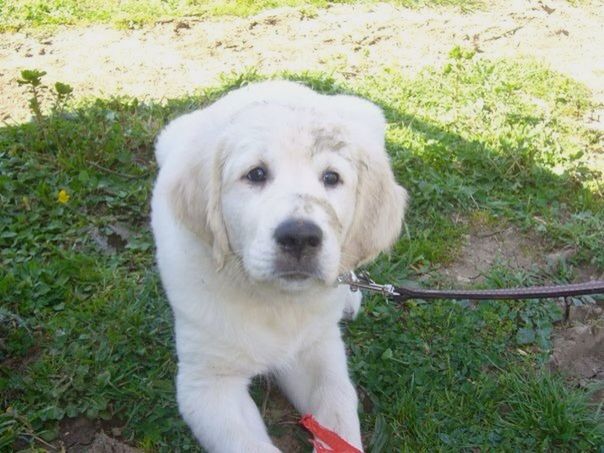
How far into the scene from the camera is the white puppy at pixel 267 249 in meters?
2.24

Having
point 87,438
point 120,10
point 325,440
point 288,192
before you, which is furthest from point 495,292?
point 120,10

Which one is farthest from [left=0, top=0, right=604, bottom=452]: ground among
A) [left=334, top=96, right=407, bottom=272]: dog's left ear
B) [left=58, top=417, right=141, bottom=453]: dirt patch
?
[left=334, top=96, right=407, bottom=272]: dog's left ear

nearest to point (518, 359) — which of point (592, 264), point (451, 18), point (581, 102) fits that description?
point (592, 264)

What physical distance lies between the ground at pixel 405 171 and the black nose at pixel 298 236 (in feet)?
3.10

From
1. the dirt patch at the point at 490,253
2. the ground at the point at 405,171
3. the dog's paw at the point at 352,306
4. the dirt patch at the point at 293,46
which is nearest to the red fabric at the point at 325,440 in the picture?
the ground at the point at 405,171

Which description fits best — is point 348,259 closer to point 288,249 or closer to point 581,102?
point 288,249

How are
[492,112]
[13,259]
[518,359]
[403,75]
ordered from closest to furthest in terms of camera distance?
1. [518,359]
2. [13,259]
3. [492,112]
4. [403,75]

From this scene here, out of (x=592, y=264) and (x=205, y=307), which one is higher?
(x=205, y=307)

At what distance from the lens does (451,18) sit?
6.53m

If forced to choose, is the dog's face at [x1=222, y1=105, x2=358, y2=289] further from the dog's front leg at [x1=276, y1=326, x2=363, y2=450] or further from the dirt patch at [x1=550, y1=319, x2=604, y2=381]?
the dirt patch at [x1=550, y1=319, x2=604, y2=381]

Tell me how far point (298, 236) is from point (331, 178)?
350mm

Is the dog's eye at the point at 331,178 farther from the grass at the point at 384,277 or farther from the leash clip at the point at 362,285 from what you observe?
the grass at the point at 384,277

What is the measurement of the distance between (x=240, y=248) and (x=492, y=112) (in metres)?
3.16

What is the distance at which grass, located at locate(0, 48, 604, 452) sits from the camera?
271 centimetres
